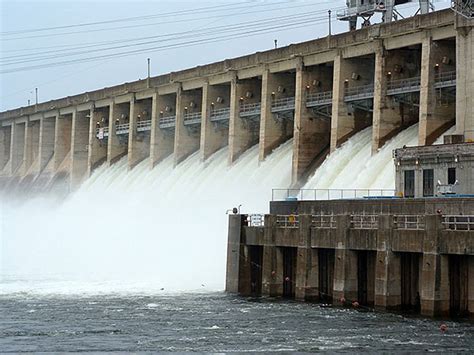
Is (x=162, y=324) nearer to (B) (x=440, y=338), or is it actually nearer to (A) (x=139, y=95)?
(B) (x=440, y=338)

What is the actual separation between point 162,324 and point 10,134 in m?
90.1

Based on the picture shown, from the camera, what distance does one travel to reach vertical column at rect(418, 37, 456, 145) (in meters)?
54.4

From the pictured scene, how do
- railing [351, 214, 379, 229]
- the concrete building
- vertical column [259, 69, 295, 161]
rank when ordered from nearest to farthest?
railing [351, 214, 379, 229] < the concrete building < vertical column [259, 69, 295, 161]

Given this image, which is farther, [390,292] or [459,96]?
[459,96]

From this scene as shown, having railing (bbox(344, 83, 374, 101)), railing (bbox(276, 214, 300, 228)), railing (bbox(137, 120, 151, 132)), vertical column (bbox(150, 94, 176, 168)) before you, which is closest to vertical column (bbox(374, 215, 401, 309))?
railing (bbox(276, 214, 300, 228))

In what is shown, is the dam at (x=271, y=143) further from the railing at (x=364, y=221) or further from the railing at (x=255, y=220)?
the railing at (x=255, y=220)

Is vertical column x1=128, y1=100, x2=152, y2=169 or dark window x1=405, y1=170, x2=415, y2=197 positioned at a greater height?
vertical column x1=128, y1=100, x2=152, y2=169

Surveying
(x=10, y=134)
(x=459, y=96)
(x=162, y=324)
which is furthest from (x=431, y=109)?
(x=10, y=134)

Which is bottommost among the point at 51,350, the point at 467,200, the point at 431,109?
the point at 51,350

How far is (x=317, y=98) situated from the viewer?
6662 cm

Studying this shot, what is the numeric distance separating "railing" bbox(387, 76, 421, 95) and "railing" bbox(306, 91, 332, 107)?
633 cm

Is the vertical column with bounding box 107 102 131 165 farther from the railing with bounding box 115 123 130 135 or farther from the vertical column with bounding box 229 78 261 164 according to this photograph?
the vertical column with bounding box 229 78 261 164

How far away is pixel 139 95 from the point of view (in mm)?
92625

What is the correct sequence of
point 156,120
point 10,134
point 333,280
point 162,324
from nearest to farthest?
point 162,324, point 333,280, point 156,120, point 10,134
